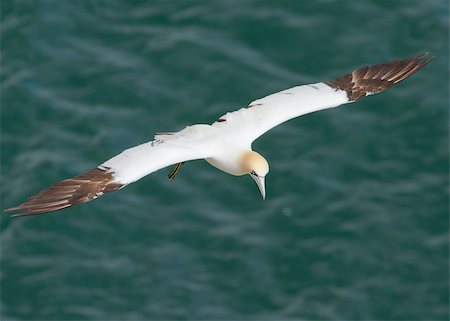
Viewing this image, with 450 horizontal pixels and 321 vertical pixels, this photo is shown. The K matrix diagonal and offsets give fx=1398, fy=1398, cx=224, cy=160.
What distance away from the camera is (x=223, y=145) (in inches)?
860

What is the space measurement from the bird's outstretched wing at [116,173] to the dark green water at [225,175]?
11527 millimetres

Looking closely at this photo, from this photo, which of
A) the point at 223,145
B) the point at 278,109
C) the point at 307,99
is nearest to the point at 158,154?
the point at 223,145

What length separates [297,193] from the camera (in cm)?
3325

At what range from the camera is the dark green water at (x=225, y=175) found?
→ 32594 millimetres

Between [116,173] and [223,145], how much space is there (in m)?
2.00

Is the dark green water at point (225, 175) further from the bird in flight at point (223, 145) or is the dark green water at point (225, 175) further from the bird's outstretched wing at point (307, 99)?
the bird in flight at point (223, 145)

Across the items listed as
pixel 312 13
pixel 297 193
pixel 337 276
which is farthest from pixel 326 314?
pixel 312 13

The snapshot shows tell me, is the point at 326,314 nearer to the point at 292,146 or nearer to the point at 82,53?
the point at 292,146

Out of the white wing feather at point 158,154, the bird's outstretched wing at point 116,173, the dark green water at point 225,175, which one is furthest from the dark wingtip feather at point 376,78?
the dark green water at point 225,175

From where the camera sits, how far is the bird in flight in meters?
20.5

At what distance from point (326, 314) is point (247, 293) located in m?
1.89

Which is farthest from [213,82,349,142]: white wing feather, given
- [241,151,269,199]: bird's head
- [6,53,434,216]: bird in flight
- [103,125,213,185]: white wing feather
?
[103,125,213,185]: white wing feather

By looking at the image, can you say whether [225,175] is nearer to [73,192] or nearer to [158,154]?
[158,154]

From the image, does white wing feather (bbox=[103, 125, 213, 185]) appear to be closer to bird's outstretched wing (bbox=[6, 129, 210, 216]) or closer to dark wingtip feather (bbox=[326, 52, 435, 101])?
bird's outstretched wing (bbox=[6, 129, 210, 216])
